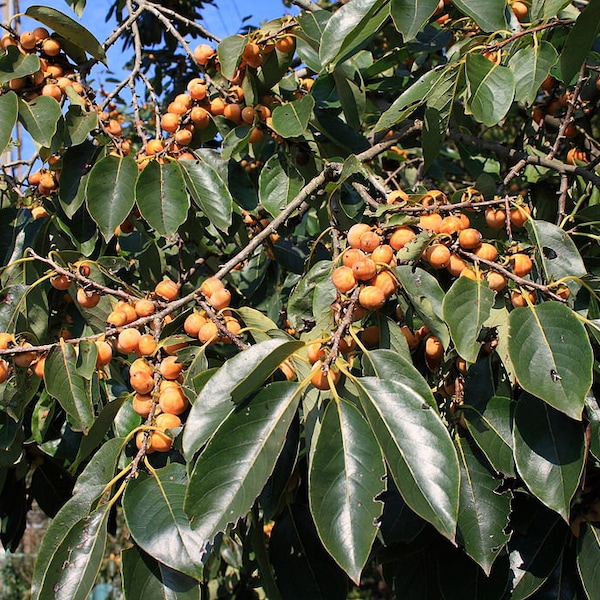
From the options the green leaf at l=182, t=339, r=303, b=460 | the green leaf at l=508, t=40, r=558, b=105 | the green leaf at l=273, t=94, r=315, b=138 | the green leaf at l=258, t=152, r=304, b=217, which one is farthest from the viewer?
the green leaf at l=258, t=152, r=304, b=217

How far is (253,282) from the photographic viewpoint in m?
2.25

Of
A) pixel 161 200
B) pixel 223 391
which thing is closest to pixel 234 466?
pixel 223 391

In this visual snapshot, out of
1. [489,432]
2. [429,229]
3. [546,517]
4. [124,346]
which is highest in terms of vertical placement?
[124,346]

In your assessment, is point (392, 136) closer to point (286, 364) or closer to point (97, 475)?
point (286, 364)

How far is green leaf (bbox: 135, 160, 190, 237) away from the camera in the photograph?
1582mm

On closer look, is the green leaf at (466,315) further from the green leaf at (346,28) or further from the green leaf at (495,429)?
the green leaf at (346,28)

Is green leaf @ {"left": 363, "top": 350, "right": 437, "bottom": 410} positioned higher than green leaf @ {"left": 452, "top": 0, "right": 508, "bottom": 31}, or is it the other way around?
green leaf @ {"left": 452, "top": 0, "right": 508, "bottom": 31}

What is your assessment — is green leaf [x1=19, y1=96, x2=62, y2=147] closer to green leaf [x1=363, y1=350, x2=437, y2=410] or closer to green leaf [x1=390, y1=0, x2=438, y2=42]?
green leaf [x1=390, y1=0, x2=438, y2=42]

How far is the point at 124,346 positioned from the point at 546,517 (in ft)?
2.76

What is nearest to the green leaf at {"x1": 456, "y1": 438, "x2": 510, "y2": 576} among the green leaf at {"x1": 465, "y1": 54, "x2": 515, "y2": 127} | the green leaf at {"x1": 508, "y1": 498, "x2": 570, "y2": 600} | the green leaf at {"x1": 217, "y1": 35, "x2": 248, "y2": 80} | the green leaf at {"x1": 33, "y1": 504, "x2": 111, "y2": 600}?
the green leaf at {"x1": 508, "y1": 498, "x2": 570, "y2": 600}

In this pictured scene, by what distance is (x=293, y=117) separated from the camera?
1.67 metres

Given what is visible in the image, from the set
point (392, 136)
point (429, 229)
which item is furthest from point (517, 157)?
point (429, 229)

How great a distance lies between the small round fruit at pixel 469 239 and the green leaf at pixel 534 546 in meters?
0.49

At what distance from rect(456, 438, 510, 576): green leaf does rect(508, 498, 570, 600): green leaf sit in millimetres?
189
